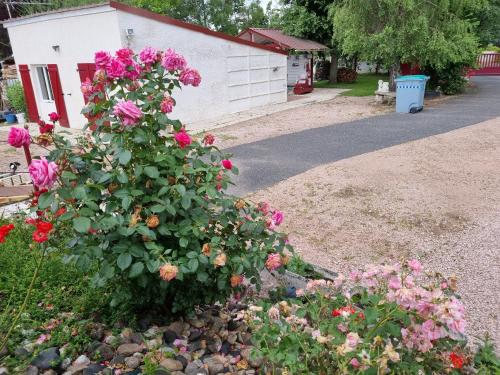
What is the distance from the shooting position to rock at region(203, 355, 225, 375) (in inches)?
82.4

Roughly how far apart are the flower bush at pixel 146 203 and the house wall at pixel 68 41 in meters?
9.52

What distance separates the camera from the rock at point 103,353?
2.11 metres

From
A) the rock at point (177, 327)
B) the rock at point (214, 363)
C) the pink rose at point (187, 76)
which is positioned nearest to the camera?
the rock at point (214, 363)

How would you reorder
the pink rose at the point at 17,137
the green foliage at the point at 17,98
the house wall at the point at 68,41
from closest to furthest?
the pink rose at the point at 17,137, the house wall at the point at 68,41, the green foliage at the point at 17,98

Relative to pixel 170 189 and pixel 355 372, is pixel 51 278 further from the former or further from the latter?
pixel 355 372

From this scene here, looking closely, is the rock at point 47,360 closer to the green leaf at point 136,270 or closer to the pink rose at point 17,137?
the green leaf at point 136,270

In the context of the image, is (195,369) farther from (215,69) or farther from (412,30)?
(412,30)

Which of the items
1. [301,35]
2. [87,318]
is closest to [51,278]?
[87,318]

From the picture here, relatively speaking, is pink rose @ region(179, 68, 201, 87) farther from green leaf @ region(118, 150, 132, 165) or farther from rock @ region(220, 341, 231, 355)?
rock @ region(220, 341, 231, 355)

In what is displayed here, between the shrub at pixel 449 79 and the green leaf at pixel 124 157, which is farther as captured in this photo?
the shrub at pixel 449 79

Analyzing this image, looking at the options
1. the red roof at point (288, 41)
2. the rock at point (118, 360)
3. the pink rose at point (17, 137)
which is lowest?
the rock at point (118, 360)

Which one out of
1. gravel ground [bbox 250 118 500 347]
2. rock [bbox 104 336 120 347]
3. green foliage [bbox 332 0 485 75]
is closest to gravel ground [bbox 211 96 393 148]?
green foliage [bbox 332 0 485 75]

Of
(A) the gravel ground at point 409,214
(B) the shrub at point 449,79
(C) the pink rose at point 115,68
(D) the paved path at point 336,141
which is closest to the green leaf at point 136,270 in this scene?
(C) the pink rose at point 115,68

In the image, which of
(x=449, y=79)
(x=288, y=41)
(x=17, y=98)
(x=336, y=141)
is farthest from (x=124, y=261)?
(x=288, y=41)
